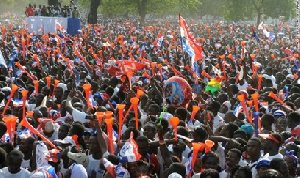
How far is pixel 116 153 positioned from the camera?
236 inches

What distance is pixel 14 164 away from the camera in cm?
522

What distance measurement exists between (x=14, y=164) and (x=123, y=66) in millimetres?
5161

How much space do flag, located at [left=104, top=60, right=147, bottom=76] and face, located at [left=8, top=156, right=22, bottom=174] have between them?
5048mm

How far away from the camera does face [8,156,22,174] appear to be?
5223 millimetres

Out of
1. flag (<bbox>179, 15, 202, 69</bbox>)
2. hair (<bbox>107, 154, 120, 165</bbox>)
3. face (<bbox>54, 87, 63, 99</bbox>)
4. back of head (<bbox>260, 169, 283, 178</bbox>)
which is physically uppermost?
flag (<bbox>179, 15, 202, 69</bbox>)

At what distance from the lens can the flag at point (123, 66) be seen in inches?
399

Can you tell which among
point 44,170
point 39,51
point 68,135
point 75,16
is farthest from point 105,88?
point 75,16

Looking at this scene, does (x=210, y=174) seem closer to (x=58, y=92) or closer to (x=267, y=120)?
(x=267, y=120)

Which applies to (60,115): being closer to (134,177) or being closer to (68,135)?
(68,135)

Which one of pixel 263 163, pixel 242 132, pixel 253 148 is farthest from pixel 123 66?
pixel 263 163

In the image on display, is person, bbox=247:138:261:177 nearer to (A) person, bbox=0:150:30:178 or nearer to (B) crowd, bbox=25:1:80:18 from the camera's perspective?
(A) person, bbox=0:150:30:178

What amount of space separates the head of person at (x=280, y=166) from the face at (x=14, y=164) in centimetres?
238

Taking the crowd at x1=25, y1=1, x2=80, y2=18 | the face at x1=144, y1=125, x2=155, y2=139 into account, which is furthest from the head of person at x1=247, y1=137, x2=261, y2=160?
the crowd at x1=25, y1=1, x2=80, y2=18

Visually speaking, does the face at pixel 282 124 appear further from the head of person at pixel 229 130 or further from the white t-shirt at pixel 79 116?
the white t-shirt at pixel 79 116
